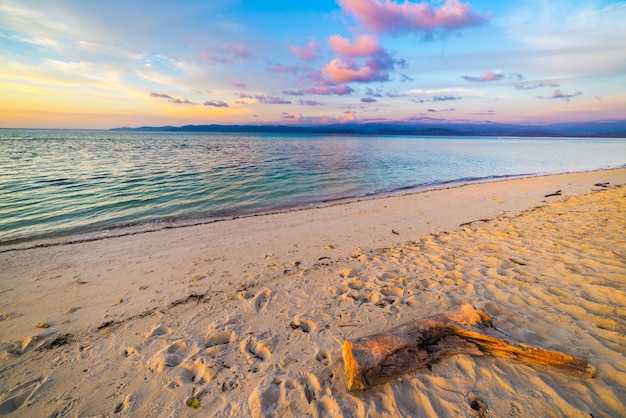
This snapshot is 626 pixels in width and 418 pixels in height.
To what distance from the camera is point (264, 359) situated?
Answer: 3.36 meters

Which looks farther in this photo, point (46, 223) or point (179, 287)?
point (46, 223)

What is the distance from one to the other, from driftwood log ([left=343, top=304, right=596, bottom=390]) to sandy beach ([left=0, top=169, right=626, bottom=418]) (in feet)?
0.33

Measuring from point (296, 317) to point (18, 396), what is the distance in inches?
127

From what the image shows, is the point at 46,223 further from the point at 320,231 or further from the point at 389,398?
the point at 389,398

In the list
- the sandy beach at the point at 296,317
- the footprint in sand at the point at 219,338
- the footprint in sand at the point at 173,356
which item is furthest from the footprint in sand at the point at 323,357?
the footprint in sand at the point at 173,356

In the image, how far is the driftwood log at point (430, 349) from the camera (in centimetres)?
287

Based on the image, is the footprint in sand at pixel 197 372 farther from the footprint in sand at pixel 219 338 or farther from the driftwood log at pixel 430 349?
the driftwood log at pixel 430 349

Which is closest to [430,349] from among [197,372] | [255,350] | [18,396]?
[255,350]

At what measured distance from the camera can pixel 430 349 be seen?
3.19m

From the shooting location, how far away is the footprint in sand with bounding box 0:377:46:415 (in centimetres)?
278

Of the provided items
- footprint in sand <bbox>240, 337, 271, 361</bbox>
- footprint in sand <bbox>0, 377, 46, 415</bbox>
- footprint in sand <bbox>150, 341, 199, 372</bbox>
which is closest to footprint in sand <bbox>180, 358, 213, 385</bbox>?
footprint in sand <bbox>150, 341, 199, 372</bbox>

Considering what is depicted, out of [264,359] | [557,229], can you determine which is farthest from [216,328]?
[557,229]

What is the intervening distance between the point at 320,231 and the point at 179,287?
483 cm

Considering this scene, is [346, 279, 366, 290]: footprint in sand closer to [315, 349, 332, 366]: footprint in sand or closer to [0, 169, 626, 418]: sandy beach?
[0, 169, 626, 418]: sandy beach
